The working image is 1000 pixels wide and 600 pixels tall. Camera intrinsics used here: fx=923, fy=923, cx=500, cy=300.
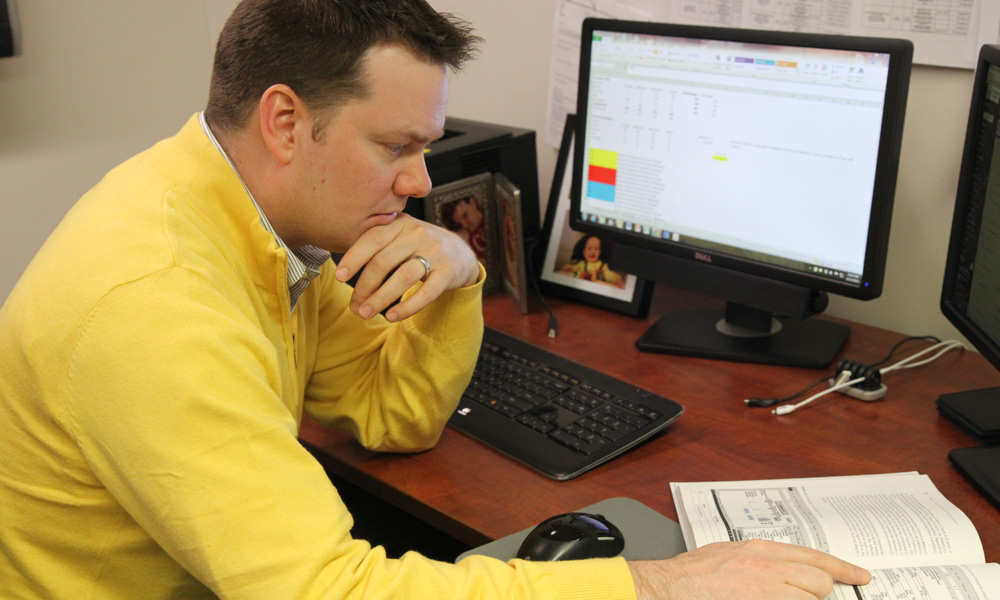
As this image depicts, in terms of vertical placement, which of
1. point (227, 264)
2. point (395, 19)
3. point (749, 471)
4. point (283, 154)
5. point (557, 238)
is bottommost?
point (749, 471)

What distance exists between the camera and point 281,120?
96cm

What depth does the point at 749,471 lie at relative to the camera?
1.10 metres

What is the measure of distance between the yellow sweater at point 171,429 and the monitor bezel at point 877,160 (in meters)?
0.65

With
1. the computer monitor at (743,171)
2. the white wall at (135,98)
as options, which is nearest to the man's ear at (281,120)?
the computer monitor at (743,171)

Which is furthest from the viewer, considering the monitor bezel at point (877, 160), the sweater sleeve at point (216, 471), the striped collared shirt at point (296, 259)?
the monitor bezel at point (877, 160)

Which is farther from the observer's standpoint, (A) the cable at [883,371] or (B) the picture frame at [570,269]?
(B) the picture frame at [570,269]

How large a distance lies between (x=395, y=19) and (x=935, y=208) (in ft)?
3.05

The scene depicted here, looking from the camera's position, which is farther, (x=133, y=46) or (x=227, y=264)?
(x=133, y=46)

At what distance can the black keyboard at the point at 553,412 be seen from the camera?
3.71 feet

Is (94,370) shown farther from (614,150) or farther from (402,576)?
(614,150)

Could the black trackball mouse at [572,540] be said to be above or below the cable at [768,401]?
below

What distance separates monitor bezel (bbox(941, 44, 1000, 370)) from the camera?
43.8 inches

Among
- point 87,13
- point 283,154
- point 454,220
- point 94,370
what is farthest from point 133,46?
point 94,370

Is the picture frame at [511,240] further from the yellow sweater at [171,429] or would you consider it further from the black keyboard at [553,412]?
the yellow sweater at [171,429]
